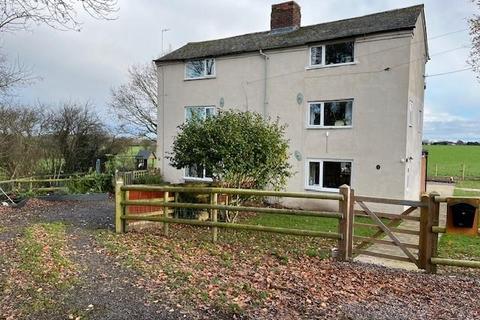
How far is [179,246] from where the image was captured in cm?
768

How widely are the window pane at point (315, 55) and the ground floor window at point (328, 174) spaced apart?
4.53m

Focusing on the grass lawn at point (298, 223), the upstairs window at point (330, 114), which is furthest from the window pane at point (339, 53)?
the grass lawn at point (298, 223)

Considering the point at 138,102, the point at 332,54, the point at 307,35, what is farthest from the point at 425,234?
the point at 138,102

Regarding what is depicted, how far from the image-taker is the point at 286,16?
19406mm

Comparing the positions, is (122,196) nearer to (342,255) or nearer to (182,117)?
(342,255)

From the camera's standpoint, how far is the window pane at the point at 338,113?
16.2 metres

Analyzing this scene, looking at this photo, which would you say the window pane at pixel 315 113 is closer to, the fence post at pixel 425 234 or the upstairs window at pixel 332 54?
the upstairs window at pixel 332 54

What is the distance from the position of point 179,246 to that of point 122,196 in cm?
229

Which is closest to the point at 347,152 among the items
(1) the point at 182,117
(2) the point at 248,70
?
(2) the point at 248,70

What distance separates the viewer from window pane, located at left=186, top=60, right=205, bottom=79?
66.7 ft

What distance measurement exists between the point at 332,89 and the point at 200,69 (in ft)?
25.1

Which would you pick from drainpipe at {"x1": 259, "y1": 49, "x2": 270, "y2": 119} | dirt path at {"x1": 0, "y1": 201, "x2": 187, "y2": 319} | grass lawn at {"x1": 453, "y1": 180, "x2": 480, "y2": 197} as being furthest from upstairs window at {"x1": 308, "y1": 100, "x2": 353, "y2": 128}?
dirt path at {"x1": 0, "y1": 201, "x2": 187, "y2": 319}

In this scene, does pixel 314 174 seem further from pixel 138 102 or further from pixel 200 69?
pixel 138 102

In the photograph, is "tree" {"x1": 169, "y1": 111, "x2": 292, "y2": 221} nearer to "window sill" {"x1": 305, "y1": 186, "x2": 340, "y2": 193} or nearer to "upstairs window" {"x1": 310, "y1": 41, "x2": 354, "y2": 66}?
"window sill" {"x1": 305, "y1": 186, "x2": 340, "y2": 193}
